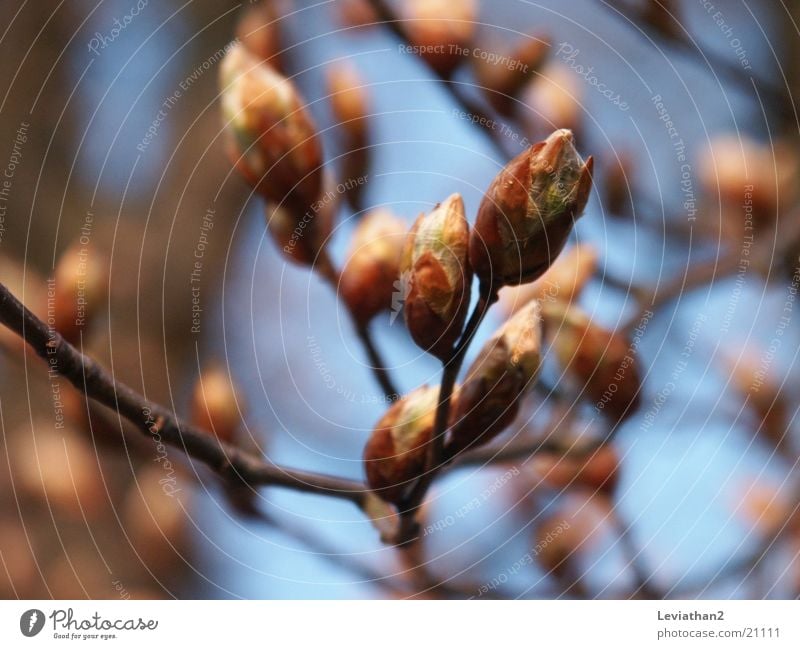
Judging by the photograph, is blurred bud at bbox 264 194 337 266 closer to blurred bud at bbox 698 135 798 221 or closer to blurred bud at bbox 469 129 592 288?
blurred bud at bbox 469 129 592 288

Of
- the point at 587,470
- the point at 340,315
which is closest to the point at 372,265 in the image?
the point at 340,315

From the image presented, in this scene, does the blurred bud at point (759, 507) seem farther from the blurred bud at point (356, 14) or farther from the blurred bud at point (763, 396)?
the blurred bud at point (356, 14)

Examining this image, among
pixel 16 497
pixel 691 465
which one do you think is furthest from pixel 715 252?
pixel 16 497

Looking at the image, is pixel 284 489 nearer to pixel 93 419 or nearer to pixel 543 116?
pixel 93 419

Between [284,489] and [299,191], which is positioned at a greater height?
[299,191]

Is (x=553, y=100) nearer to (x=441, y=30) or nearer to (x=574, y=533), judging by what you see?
(x=441, y=30)
